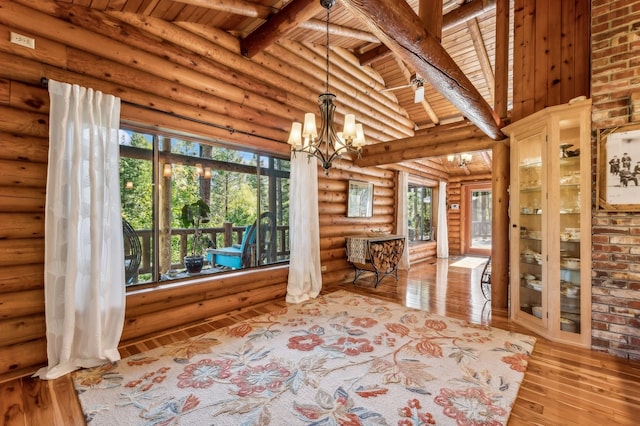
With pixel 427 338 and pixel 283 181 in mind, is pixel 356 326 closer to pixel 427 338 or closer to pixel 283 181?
pixel 427 338

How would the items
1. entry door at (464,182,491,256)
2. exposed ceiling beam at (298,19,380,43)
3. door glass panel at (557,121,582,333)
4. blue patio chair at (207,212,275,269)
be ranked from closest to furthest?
1. door glass panel at (557,121,582,333)
2. exposed ceiling beam at (298,19,380,43)
3. blue patio chair at (207,212,275,269)
4. entry door at (464,182,491,256)

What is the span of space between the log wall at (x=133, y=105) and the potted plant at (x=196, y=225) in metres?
0.31

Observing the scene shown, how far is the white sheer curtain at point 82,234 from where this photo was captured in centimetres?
236

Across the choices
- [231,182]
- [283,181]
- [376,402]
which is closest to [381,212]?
[283,181]

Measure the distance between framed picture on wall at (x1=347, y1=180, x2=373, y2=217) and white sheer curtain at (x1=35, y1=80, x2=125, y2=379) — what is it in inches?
158

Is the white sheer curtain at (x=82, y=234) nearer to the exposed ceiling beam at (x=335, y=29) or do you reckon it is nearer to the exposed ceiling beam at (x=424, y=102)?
the exposed ceiling beam at (x=335, y=29)

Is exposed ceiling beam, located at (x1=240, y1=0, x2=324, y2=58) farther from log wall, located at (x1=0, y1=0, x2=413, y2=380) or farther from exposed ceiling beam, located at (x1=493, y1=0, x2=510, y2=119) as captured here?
exposed ceiling beam, located at (x1=493, y1=0, x2=510, y2=119)

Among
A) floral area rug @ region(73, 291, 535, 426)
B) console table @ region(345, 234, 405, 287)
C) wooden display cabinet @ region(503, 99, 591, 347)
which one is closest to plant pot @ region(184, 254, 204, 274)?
floral area rug @ region(73, 291, 535, 426)

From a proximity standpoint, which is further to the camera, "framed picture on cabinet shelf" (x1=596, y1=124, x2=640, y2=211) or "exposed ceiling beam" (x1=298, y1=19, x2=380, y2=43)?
"exposed ceiling beam" (x1=298, y1=19, x2=380, y2=43)

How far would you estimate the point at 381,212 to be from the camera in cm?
674

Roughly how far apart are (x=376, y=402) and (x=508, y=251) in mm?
3139

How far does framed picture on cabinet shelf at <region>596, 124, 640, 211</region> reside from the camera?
269 centimetres

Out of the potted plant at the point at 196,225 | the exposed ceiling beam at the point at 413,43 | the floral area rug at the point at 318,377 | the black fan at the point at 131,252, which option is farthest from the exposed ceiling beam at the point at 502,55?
the black fan at the point at 131,252

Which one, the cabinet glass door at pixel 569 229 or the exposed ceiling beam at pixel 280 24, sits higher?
the exposed ceiling beam at pixel 280 24
